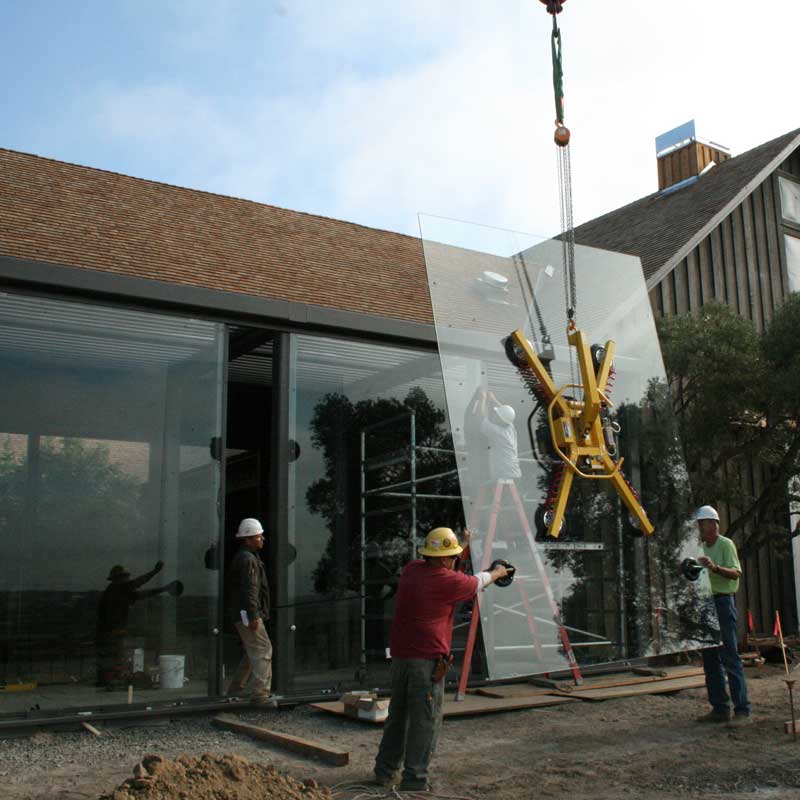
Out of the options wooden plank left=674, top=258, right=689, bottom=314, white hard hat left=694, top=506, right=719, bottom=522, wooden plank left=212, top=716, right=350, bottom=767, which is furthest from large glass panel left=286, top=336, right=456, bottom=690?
wooden plank left=674, top=258, right=689, bottom=314

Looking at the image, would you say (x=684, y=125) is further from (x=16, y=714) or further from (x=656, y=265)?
(x=16, y=714)

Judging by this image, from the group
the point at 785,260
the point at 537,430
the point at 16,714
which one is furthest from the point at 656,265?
the point at 16,714

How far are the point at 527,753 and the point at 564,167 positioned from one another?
185 inches

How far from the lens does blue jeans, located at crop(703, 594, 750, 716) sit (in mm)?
7332

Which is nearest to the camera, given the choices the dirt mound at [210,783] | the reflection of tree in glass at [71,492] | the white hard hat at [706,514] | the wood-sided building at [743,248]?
the dirt mound at [210,783]

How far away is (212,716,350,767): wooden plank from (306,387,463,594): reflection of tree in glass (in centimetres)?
167

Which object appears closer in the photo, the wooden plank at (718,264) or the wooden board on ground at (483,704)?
the wooden board on ground at (483,704)

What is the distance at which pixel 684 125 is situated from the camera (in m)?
19.4

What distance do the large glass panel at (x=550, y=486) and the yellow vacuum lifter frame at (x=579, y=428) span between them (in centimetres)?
6

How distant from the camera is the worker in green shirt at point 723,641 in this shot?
7336 millimetres

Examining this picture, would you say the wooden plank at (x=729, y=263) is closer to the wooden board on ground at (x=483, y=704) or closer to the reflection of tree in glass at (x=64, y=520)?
the wooden board on ground at (x=483, y=704)

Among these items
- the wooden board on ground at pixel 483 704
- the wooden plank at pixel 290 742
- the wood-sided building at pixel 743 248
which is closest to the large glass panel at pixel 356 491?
the wooden board on ground at pixel 483 704

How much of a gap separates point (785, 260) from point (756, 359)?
5.13m

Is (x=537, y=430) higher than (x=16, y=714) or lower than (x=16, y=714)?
higher
